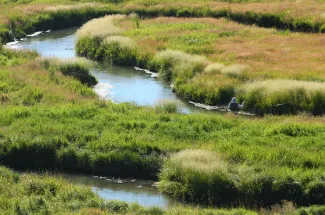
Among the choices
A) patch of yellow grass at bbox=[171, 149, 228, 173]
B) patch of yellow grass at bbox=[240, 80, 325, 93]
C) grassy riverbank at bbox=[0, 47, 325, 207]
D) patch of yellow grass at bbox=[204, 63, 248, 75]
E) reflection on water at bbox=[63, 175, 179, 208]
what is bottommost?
patch of yellow grass at bbox=[204, 63, 248, 75]

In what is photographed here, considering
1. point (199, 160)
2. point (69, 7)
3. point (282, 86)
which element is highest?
point (199, 160)

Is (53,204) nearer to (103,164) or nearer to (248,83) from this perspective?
(103,164)

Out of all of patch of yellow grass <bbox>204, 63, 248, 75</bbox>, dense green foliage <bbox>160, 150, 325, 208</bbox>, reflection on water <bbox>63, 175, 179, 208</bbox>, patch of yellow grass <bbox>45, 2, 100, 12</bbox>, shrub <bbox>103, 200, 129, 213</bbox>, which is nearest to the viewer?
shrub <bbox>103, 200, 129, 213</bbox>

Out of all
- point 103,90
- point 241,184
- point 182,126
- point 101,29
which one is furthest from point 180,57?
point 241,184

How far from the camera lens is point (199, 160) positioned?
66.3 ft

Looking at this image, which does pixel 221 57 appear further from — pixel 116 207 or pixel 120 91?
pixel 116 207

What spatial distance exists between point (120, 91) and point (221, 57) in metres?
6.35

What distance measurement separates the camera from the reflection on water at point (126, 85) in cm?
3184

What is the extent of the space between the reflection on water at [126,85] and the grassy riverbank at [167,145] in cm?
361

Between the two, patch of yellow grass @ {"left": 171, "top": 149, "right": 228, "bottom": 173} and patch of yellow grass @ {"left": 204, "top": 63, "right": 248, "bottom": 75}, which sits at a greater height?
patch of yellow grass @ {"left": 171, "top": 149, "right": 228, "bottom": 173}

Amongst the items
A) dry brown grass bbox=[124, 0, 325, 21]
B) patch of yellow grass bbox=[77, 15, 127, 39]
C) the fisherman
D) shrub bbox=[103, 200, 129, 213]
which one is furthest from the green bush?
dry brown grass bbox=[124, 0, 325, 21]

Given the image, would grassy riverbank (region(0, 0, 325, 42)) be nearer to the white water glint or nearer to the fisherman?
the white water glint

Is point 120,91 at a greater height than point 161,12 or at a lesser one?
greater

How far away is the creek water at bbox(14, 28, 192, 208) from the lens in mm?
20328
